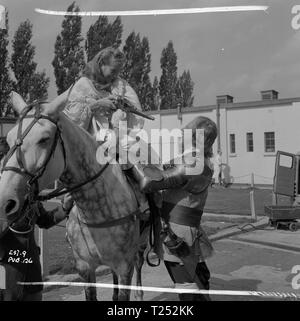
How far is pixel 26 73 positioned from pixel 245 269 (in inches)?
140

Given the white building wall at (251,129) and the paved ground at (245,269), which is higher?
the white building wall at (251,129)

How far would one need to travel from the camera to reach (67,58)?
7.98ft

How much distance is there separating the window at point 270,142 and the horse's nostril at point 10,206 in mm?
1697

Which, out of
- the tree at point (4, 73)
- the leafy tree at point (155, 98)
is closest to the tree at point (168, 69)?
the leafy tree at point (155, 98)

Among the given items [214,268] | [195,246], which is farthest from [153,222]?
[214,268]

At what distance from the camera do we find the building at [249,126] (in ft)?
8.37

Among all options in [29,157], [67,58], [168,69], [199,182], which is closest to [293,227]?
[199,182]

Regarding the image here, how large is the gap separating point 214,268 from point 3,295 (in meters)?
2.97

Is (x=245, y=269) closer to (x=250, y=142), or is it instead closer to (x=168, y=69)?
(x=250, y=142)

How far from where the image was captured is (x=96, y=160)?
2330 millimetres

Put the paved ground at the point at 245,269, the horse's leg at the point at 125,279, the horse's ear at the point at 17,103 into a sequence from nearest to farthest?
the horse's ear at the point at 17,103 → the horse's leg at the point at 125,279 → the paved ground at the point at 245,269

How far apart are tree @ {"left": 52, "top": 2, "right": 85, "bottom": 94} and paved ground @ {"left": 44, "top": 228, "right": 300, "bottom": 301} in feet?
5.48

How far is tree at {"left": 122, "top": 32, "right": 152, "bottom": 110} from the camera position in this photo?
252 centimetres

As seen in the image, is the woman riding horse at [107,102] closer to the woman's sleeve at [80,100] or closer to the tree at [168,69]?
the woman's sleeve at [80,100]
